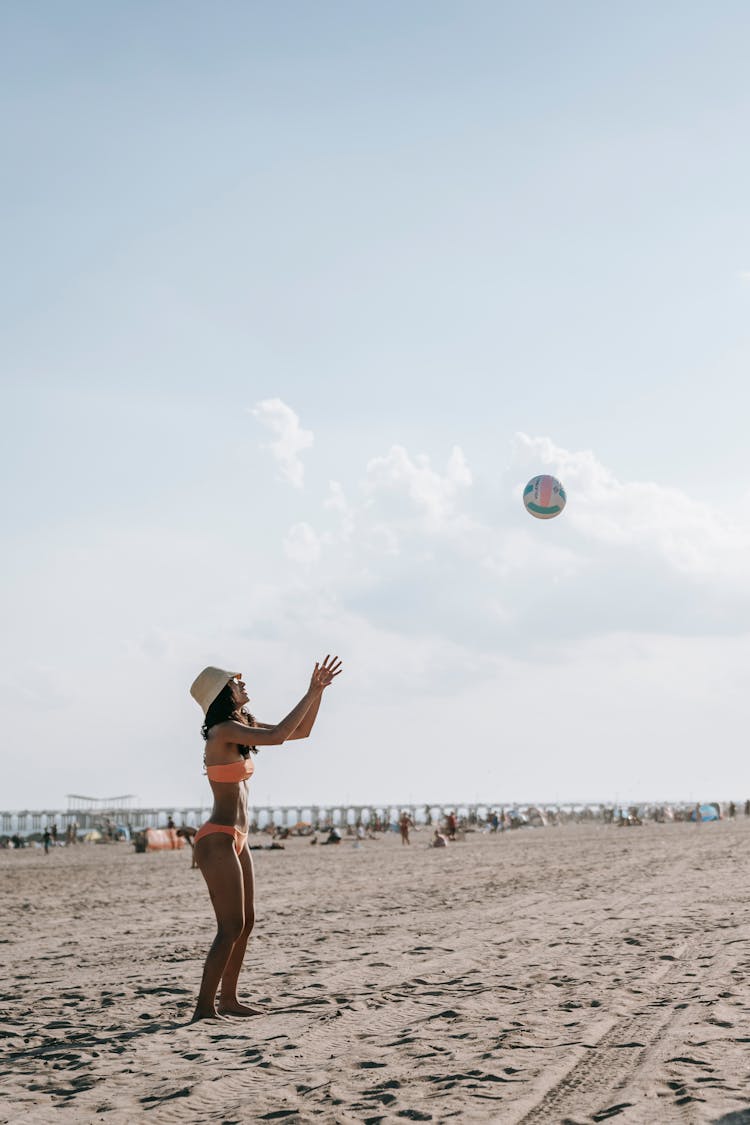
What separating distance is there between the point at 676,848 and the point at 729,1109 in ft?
72.4

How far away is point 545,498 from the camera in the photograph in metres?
15.8

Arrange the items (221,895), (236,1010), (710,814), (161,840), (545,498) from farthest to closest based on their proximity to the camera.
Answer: (710,814) < (161,840) < (545,498) < (236,1010) < (221,895)

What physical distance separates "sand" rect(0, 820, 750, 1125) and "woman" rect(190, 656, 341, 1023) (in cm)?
26

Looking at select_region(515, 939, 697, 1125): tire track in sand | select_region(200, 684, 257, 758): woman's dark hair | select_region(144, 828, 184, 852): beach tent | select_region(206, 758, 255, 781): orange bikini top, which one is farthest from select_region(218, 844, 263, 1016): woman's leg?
select_region(144, 828, 184, 852): beach tent

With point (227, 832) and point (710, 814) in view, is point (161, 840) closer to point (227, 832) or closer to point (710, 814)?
point (227, 832)

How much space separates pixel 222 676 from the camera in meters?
5.59

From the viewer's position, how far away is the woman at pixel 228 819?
5.45m

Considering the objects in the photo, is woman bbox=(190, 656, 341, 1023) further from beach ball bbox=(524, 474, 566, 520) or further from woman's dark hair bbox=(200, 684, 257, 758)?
beach ball bbox=(524, 474, 566, 520)

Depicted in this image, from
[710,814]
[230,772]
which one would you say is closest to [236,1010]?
[230,772]

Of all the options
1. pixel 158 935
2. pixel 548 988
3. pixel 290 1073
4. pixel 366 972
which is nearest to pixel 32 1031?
pixel 290 1073

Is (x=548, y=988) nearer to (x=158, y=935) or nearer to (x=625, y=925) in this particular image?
(x=625, y=925)

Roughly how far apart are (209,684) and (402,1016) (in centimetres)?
209

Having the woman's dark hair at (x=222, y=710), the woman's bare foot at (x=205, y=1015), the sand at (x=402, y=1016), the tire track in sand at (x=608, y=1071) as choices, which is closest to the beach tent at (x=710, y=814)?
the sand at (x=402, y=1016)

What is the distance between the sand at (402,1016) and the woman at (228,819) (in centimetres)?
26
